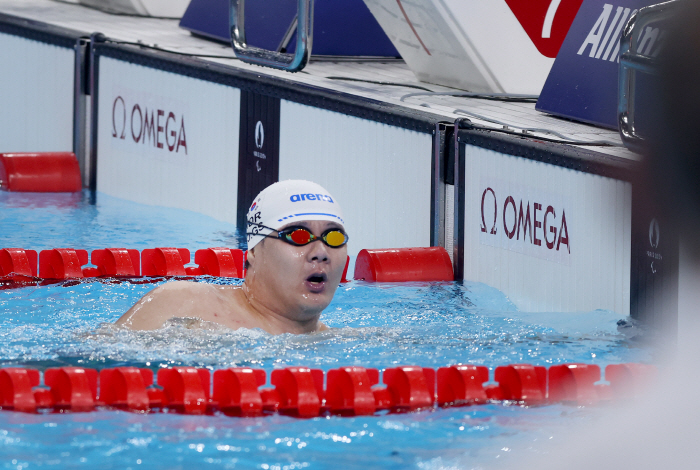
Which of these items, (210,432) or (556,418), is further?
(556,418)

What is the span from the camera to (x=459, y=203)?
17.5 feet

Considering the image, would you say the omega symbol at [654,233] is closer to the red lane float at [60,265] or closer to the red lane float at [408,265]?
the red lane float at [408,265]

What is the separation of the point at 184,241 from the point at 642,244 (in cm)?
308

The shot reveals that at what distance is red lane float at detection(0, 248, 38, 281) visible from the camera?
5.21 meters

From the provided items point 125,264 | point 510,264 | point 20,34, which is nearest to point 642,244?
point 510,264

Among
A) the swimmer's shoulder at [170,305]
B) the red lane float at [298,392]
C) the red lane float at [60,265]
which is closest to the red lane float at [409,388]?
the red lane float at [298,392]

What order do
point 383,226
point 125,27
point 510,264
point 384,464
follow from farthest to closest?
1. point 125,27
2. point 383,226
3. point 510,264
4. point 384,464

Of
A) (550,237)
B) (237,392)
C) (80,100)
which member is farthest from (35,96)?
(237,392)

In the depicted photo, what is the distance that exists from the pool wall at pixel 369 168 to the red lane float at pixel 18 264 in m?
1.73

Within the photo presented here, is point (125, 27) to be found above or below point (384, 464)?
above

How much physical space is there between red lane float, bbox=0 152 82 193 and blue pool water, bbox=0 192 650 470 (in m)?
2.96

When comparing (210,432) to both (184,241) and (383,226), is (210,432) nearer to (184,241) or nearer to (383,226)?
(383,226)

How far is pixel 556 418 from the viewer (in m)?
3.13

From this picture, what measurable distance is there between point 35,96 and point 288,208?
5748mm
